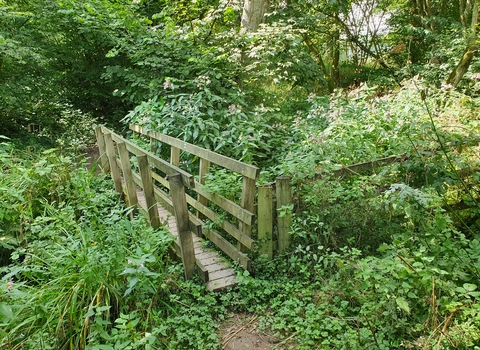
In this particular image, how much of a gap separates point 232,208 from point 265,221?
370 millimetres

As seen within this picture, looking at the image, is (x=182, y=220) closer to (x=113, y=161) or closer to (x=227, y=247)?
(x=227, y=247)

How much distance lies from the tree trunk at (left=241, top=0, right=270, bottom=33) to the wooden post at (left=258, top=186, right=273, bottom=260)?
484cm

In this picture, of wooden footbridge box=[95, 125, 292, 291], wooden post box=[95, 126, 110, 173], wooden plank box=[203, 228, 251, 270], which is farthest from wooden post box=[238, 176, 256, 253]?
wooden post box=[95, 126, 110, 173]

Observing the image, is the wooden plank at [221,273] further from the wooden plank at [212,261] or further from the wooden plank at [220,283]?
the wooden plank at [212,261]

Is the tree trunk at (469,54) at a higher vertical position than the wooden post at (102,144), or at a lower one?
higher

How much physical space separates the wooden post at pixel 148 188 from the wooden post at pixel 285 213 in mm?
1444

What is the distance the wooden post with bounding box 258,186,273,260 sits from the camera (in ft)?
10.6

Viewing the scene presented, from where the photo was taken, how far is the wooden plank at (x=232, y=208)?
3.12m

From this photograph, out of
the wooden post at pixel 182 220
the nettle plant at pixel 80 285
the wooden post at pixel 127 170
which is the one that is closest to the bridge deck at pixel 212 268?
the wooden post at pixel 182 220

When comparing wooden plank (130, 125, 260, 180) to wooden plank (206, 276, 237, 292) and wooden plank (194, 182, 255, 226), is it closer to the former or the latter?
wooden plank (194, 182, 255, 226)

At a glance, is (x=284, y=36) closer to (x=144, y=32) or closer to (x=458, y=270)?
(x=144, y=32)

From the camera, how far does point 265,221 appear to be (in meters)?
3.29

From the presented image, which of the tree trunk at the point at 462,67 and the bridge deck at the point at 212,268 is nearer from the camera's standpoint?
the bridge deck at the point at 212,268

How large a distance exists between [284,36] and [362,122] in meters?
2.49
